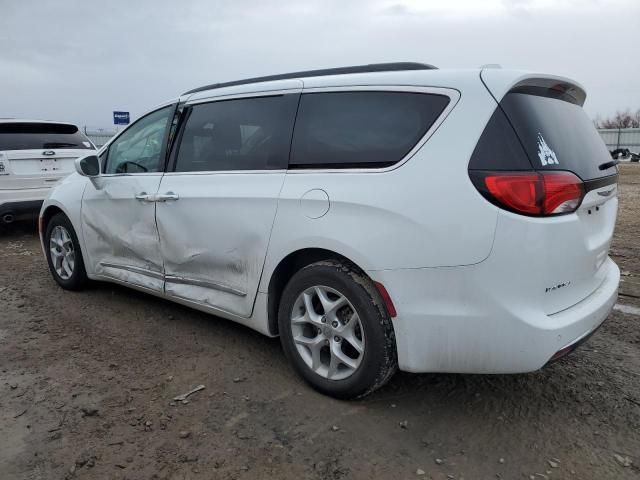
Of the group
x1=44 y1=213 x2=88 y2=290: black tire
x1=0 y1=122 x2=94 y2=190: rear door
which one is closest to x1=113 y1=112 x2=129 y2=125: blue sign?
x1=0 y1=122 x2=94 y2=190: rear door

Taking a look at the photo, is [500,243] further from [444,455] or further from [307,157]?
[307,157]

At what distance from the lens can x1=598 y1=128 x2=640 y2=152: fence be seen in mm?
34878

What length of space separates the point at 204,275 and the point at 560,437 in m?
2.26

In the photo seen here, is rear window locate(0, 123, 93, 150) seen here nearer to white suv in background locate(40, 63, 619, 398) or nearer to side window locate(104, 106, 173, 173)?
side window locate(104, 106, 173, 173)

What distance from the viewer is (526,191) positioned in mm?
2359

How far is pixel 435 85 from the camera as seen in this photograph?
8.61ft

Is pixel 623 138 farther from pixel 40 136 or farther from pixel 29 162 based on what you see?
pixel 29 162

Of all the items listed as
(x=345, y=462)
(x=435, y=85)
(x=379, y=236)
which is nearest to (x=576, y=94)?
(x=435, y=85)

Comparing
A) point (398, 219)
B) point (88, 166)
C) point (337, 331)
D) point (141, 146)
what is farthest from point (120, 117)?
point (398, 219)

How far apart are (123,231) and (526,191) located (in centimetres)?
305

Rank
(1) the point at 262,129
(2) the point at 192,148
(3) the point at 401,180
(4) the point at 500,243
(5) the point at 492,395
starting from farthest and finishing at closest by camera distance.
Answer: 1. (2) the point at 192,148
2. (1) the point at 262,129
3. (5) the point at 492,395
4. (3) the point at 401,180
5. (4) the point at 500,243

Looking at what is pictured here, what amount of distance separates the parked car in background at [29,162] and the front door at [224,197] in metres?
4.47

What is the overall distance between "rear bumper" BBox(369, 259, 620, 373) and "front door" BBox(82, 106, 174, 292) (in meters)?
2.04

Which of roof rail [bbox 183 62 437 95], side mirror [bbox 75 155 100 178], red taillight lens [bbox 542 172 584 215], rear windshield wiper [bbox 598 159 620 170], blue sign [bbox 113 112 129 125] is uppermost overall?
blue sign [bbox 113 112 129 125]
